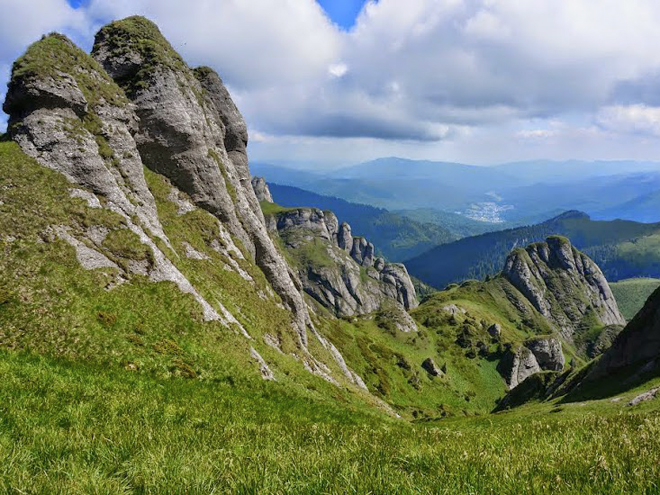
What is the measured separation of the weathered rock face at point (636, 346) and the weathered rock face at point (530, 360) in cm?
11700

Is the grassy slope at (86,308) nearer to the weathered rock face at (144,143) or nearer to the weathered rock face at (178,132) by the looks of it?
the weathered rock face at (144,143)

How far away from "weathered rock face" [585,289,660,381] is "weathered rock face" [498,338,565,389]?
117000 millimetres

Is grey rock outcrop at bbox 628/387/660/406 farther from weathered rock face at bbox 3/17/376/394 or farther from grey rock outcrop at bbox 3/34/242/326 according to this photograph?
grey rock outcrop at bbox 3/34/242/326

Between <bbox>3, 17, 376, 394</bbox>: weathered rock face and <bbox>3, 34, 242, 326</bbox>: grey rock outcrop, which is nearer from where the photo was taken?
<bbox>3, 34, 242, 326</bbox>: grey rock outcrop

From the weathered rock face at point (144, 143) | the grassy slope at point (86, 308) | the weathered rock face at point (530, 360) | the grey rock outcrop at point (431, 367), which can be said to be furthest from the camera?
the weathered rock face at point (530, 360)

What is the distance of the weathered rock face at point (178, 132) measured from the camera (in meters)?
58.6

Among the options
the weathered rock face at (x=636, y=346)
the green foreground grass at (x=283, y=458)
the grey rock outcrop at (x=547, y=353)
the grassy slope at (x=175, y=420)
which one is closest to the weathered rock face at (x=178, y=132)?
the grassy slope at (x=175, y=420)

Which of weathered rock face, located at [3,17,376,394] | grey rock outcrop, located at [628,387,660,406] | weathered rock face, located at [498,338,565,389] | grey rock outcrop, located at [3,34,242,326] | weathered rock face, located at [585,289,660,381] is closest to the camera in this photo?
grey rock outcrop, located at [3,34,242,326]

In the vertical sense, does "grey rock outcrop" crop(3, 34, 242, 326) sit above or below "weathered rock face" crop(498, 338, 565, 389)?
above

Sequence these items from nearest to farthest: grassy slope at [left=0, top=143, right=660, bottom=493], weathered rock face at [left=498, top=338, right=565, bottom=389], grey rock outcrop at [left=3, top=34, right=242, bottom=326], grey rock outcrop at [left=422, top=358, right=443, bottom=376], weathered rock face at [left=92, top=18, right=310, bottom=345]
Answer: grassy slope at [left=0, top=143, right=660, bottom=493]
grey rock outcrop at [left=3, top=34, right=242, bottom=326]
weathered rock face at [left=92, top=18, right=310, bottom=345]
grey rock outcrop at [left=422, top=358, right=443, bottom=376]
weathered rock face at [left=498, top=338, right=565, bottom=389]

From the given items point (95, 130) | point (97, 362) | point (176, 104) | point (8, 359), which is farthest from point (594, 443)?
point (176, 104)

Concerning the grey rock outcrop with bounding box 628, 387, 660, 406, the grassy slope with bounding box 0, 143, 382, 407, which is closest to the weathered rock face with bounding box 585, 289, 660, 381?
the grey rock outcrop with bounding box 628, 387, 660, 406

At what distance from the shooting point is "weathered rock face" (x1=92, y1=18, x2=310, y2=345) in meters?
58.6

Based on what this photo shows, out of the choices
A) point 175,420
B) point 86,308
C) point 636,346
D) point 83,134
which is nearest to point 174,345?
point 86,308
